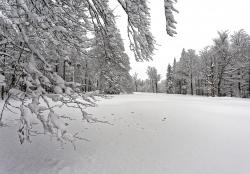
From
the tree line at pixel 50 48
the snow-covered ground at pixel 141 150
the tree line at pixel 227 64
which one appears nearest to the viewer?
the tree line at pixel 50 48

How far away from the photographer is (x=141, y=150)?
6.02 m

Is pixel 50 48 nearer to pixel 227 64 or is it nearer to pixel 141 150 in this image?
pixel 141 150

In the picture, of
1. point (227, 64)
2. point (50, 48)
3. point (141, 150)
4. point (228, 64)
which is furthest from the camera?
point (228, 64)

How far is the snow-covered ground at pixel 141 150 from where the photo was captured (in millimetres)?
5230

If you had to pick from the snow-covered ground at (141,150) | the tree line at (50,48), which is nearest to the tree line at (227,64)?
the snow-covered ground at (141,150)

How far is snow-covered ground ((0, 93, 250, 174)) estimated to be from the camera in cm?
523

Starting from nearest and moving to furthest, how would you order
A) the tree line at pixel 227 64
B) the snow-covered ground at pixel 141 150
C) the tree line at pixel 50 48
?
1. the tree line at pixel 50 48
2. the snow-covered ground at pixel 141 150
3. the tree line at pixel 227 64

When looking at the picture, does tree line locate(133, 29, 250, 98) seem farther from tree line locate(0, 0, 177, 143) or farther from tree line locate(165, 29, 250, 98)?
tree line locate(0, 0, 177, 143)

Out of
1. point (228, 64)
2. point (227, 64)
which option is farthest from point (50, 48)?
point (228, 64)

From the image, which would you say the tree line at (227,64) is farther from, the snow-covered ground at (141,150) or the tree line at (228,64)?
the snow-covered ground at (141,150)

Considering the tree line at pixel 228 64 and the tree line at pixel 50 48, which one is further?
the tree line at pixel 228 64

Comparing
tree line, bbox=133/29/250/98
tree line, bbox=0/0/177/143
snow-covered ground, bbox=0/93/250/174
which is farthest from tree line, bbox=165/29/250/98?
tree line, bbox=0/0/177/143

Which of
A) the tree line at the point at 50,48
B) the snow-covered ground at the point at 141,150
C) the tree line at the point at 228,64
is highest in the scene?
the tree line at the point at 228,64

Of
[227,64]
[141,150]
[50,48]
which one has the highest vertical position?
[227,64]
